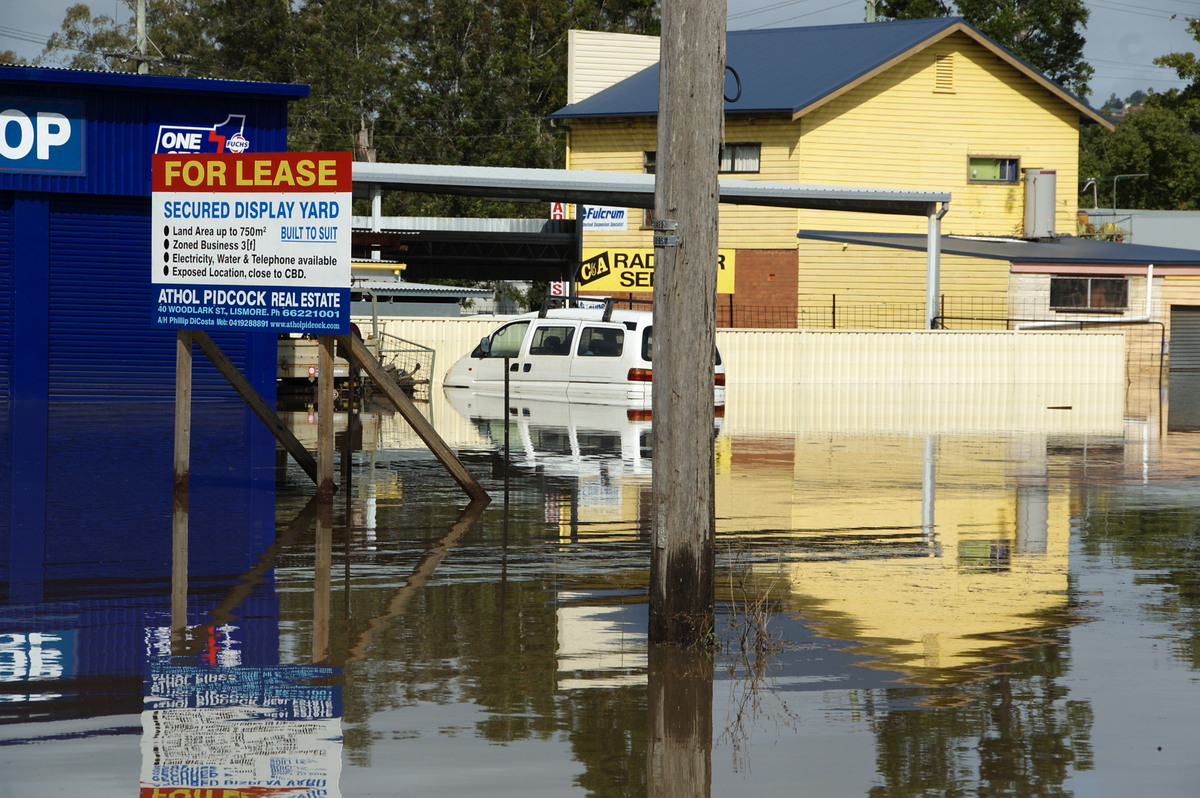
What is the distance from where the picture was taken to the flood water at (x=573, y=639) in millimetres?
5723

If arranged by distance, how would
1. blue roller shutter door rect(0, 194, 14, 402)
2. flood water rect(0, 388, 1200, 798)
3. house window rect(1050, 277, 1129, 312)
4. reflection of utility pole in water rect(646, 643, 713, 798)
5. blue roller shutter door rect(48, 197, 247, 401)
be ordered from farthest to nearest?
house window rect(1050, 277, 1129, 312)
blue roller shutter door rect(48, 197, 247, 401)
blue roller shutter door rect(0, 194, 14, 402)
flood water rect(0, 388, 1200, 798)
reflection of utility pole in water rect(646, 643, 713, 798)

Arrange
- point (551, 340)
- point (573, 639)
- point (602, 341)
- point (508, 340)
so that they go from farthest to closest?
point (508, 340) → point (551, 340) → point (602, 341) → point (573, 639)

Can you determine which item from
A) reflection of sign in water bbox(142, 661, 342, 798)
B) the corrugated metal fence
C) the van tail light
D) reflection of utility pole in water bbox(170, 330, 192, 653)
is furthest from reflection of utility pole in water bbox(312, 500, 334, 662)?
the corrugated metal fence

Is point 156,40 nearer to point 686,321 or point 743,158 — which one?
point 743,158

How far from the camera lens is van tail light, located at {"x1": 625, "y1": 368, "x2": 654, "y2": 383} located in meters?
25.1

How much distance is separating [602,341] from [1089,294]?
981 inches

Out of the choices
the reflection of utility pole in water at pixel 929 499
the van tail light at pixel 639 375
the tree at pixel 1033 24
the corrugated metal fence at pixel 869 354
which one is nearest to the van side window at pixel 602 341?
the van tail light at pixel 639 375

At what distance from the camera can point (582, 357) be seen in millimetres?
26016

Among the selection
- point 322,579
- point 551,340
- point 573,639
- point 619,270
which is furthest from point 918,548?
point 619,270

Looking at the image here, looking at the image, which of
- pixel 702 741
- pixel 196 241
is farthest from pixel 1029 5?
pixel 702 741

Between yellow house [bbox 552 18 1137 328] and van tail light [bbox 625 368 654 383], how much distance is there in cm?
1655

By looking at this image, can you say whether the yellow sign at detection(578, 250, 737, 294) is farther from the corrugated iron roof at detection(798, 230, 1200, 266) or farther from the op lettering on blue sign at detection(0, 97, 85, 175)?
the op lettering on blue sign at detection(0, 97, 85, 175)

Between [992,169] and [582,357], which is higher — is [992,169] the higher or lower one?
the higher one

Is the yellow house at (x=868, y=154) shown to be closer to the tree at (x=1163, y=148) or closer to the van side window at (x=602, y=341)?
the van side window at (x=602, y=341)
